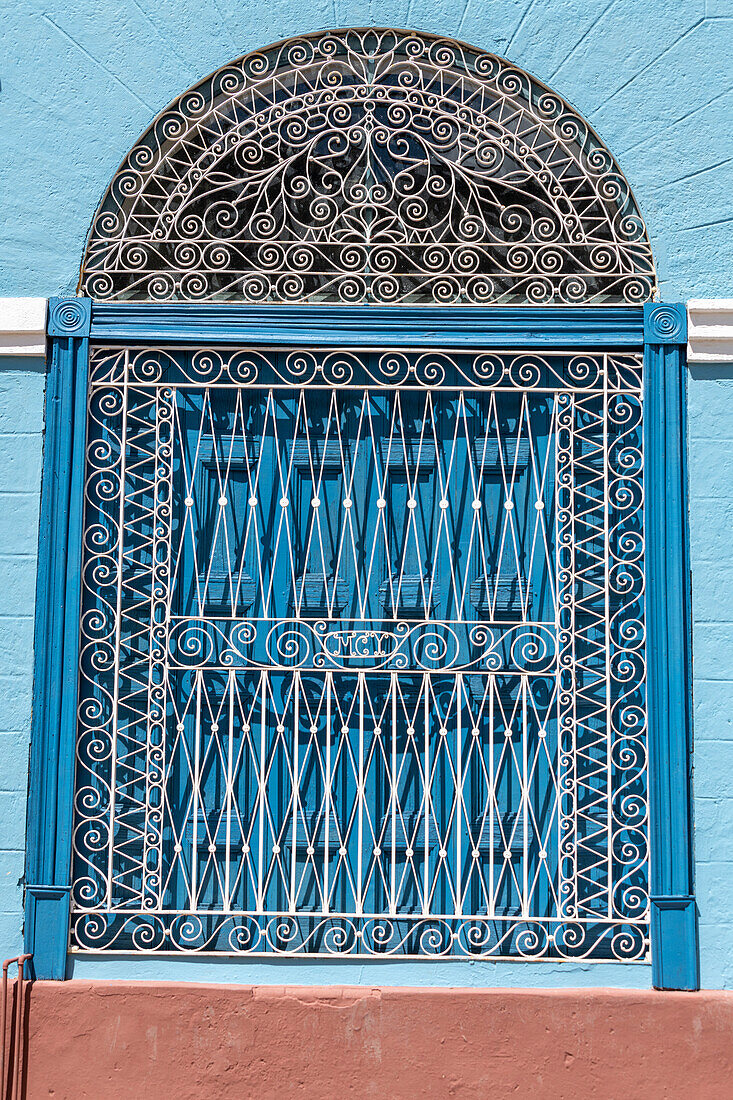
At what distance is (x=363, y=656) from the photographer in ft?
13.6

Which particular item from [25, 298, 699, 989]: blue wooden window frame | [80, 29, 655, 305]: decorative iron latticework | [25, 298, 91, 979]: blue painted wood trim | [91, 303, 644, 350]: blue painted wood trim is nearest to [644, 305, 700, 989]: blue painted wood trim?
[25, 298, 699, 989]: blue wooden window frame

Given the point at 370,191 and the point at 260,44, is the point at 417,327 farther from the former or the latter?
the point at 260,44


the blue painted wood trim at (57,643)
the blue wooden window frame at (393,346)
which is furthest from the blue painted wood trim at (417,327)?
the blue painted wood trim at (57,643)

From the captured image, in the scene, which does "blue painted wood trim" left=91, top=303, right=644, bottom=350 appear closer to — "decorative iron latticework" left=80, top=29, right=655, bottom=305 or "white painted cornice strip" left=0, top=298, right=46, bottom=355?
"decorative iron latticework" left=80, top=29, right=655, bottom=305

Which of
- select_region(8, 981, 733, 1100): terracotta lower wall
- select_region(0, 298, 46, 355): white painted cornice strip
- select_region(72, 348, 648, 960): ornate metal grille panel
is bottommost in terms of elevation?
select_region(8, 981, 733, 1100): terracotta lower wall

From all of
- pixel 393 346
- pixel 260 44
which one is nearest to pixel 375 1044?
pixel 393 346

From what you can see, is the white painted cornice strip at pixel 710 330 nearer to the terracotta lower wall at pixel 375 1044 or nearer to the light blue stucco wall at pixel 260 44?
the light blue stucco wall at pixel 260 44

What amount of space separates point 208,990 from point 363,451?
6.19ft

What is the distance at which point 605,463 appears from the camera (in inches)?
166

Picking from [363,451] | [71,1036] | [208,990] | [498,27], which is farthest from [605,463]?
[71,1036]

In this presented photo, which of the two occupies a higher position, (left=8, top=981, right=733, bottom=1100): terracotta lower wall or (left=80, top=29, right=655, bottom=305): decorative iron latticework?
(left=80, top=29, right=655, bottom=305): decorative iron latticework

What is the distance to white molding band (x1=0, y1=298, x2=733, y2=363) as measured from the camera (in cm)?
416

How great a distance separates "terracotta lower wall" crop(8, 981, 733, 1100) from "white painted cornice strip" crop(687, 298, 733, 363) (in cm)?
214

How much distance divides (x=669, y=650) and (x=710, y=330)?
1.11m
